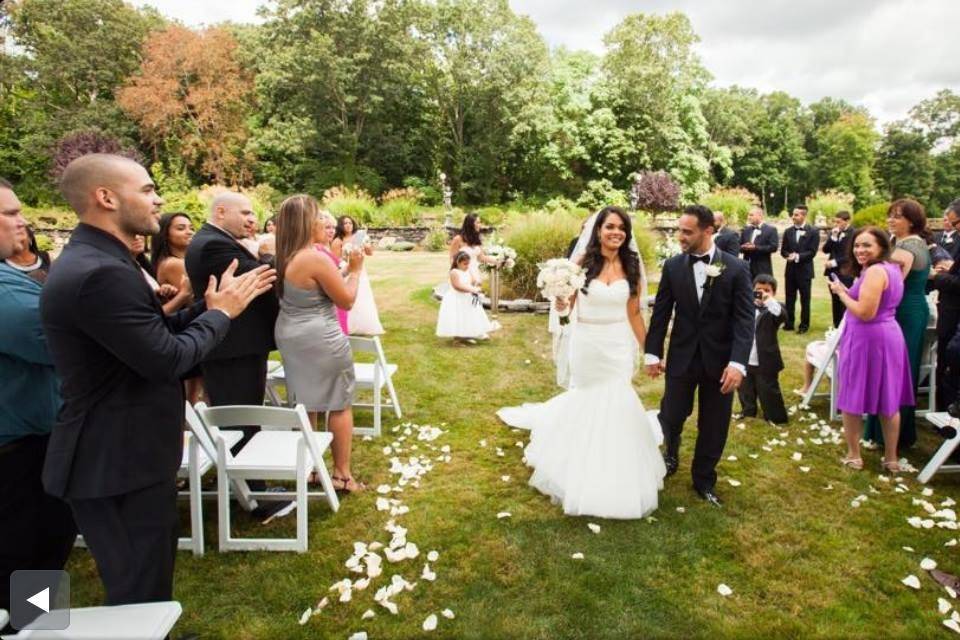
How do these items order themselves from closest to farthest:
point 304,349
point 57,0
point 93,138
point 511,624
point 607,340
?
point 511,624 → point 304,349 → point 607,340 → point 93,138 → point 57,0

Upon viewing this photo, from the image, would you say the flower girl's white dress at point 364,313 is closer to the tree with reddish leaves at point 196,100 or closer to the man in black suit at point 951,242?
the man in black suit at point 951,242

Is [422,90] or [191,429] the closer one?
[191,429]

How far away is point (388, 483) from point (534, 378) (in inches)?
125

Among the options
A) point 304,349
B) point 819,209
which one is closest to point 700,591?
point 304,349

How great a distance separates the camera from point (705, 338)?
4105 millimetres

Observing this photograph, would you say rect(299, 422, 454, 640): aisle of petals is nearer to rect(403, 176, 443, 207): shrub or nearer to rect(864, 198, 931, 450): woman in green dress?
rect(864, 198, 931, 450): woman in green dress

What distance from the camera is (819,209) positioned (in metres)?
24.0

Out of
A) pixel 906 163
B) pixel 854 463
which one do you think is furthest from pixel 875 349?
pixel 906 163

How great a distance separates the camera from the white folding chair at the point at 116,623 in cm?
185

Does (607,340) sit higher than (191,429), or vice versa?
(607,340)

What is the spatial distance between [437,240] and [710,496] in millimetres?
19497

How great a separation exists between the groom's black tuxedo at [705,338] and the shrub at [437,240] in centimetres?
1898

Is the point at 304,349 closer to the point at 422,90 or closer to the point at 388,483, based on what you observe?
the point at 388,483

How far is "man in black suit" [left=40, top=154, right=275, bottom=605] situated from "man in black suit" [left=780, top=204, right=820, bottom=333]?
9437 millimetres
